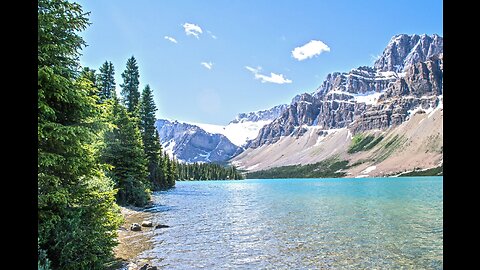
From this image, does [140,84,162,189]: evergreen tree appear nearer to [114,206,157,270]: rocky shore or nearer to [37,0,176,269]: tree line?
[114,206,157,270]: rocky shore

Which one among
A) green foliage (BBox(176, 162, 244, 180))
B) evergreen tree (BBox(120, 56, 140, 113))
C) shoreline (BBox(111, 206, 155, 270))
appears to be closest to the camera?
shoreline (BBox(111, 206, 155, 270))

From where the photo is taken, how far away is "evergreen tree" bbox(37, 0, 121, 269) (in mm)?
9602

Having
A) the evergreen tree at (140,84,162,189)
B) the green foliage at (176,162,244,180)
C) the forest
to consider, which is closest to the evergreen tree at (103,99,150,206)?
the evergreen tree at (140,84,162,189)

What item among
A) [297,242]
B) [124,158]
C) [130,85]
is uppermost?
[130,85]

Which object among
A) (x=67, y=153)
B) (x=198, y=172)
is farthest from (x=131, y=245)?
(x=198, y=172)

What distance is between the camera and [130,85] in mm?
61000

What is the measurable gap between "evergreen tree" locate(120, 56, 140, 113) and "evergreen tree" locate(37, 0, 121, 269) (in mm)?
50441

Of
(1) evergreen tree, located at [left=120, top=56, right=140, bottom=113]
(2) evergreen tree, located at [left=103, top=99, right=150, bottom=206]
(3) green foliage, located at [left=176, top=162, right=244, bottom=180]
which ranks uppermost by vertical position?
(1) evergreen tree, located at [left=120, top=56, right=140, bottom=113]

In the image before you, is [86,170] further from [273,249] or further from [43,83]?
[273,249]

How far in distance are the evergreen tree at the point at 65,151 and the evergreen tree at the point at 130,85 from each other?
5044 cm

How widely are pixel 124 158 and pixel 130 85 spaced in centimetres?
2790

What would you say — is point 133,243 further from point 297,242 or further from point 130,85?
point 130,85
